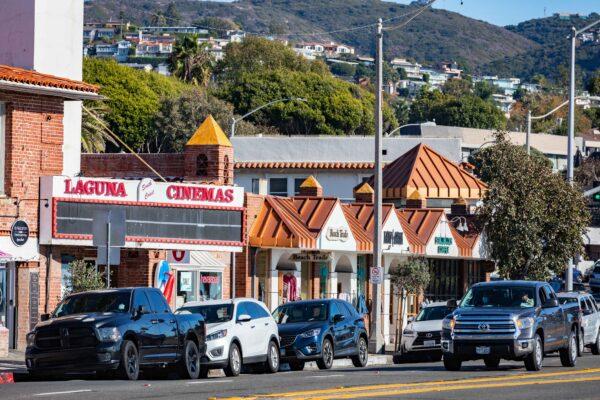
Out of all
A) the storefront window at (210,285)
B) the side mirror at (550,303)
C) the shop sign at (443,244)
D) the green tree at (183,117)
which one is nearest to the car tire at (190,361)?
the side mirror at (550,303)

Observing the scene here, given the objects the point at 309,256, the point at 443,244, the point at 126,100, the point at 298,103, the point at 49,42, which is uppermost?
the point at 298,103

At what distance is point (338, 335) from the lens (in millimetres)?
35062

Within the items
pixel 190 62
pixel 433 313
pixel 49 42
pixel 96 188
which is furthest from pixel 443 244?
pixel 190 62

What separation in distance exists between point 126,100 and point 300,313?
293ft

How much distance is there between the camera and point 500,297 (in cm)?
3130

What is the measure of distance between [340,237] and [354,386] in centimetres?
2402

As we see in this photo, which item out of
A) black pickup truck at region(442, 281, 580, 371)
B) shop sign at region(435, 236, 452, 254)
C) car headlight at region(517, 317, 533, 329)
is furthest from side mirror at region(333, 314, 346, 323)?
shop sign at region(435, 236, 452, 254)

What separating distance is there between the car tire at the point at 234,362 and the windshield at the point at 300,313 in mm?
4392

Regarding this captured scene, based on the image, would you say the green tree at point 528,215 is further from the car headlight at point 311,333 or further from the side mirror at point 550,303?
the side mirror at point 550,303

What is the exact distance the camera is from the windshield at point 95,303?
27.5 metres

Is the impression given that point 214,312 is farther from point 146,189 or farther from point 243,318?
point 146,189

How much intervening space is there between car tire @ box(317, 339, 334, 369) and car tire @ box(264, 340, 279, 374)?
1.81 metres

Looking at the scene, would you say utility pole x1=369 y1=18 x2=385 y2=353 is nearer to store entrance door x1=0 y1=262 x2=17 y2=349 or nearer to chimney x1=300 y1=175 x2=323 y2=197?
chimney x1=300 y1=175 x2=323 y2=197

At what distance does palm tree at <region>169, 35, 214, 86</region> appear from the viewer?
149500mm
